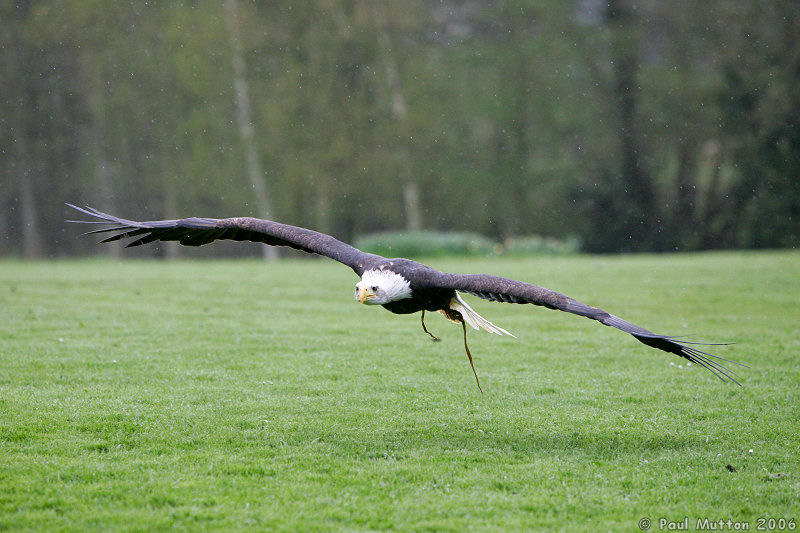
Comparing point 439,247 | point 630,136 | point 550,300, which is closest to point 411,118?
point 630,136

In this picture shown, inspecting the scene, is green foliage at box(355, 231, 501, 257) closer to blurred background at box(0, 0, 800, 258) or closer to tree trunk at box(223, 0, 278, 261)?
blurred background at box(0, 0, 800, 258)

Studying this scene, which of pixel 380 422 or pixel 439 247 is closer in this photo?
pixel 380 422

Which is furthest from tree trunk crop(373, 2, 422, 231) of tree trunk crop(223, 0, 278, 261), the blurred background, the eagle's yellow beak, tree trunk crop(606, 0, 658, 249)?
the eagle's yellow beak

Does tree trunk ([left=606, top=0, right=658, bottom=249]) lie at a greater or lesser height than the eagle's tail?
greater

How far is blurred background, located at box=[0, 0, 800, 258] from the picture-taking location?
102ft

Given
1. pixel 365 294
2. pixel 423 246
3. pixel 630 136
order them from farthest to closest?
pixel 630 136 → pixel 423 246 → pixel 365 294

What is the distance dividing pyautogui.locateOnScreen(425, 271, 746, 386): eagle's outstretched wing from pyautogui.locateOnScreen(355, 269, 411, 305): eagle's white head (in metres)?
0.22

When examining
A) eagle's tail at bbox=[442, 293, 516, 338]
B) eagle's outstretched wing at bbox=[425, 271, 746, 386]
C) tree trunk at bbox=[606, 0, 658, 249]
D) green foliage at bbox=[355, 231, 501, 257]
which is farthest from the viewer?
tree trunk at bbox=[606, 0, 658, 249]

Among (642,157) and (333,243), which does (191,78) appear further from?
(333,243)

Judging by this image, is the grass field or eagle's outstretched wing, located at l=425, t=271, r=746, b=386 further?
eagle's outstretched wing, located at l=425, t=271, r=746, b=386

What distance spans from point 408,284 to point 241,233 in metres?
2.14

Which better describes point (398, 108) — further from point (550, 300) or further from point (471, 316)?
point (550, 300)

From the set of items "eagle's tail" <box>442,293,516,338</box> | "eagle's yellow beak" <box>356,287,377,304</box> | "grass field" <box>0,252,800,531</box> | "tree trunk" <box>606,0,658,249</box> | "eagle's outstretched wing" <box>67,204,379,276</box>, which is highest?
"tree trunk" <box>606,0,658,249</box>

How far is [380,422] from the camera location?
697 centimetres
